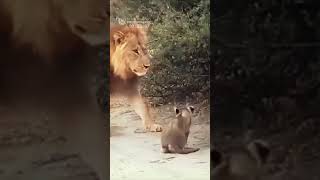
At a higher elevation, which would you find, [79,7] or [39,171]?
[79,7]

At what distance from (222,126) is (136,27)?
0.73 m

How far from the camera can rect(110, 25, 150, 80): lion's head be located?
337 centimetres

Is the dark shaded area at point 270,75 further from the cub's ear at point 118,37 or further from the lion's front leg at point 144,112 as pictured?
the cub's ear at point 118,37

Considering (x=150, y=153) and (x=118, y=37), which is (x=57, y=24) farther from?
(x=150, y=153)

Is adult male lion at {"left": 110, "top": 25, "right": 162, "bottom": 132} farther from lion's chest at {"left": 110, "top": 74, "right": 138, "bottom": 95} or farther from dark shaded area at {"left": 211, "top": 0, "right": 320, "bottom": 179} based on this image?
dark shaded area at {"left": 211, "top": 0, "right": 320, "bottom": 179}

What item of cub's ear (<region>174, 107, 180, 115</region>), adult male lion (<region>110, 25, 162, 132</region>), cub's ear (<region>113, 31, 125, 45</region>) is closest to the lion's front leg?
adult male lion (<region>110, 25, 162, 132</region>)

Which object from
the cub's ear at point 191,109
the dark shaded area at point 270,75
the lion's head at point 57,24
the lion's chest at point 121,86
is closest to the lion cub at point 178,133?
the cub's ear at point 191,109

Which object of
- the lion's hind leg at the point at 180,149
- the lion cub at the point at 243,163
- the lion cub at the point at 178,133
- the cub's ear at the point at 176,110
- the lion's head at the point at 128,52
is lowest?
the lion cub at the point at 243,163

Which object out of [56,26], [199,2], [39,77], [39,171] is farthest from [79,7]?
[39,171]

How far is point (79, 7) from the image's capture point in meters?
3.31

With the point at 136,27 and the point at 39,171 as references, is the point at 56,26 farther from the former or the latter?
the point at 39,171

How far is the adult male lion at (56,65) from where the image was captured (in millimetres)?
3289

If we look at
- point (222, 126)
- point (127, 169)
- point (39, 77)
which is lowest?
point (127, 169)

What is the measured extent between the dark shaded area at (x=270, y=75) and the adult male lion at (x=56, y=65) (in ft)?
2.16
